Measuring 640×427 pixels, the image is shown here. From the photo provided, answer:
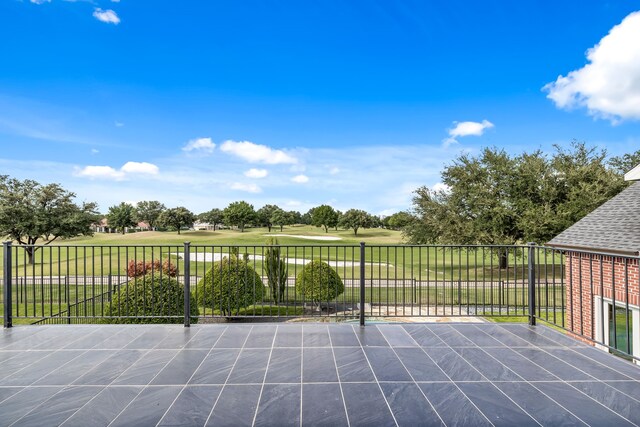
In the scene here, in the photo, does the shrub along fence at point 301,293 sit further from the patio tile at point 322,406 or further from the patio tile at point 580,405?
the patio tile at point 322,406

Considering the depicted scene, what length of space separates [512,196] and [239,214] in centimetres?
4739

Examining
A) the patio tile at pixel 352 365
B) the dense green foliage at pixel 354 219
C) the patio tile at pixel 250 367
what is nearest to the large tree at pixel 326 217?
the dense green foliage at pixel 354 219

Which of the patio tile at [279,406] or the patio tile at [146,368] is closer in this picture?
the patio tile at [279,406]

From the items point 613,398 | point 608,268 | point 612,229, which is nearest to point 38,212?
point 613,398

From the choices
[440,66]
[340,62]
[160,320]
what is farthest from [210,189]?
[160,320]

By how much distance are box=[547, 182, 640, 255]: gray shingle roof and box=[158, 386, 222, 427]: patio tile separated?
286 inches

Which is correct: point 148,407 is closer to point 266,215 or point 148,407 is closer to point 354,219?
point 354,219

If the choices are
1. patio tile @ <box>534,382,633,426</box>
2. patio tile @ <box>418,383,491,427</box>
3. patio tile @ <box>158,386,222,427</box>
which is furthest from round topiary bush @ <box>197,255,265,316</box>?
patio tile @ <box>534,382,633,426</box>

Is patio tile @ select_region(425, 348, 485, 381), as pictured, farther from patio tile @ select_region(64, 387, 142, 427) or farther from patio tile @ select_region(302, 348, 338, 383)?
patio tile @ select_region(64, 387, 142, 427)

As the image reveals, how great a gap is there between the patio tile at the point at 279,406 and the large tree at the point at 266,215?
62508 millimetres

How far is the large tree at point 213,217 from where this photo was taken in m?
70.3

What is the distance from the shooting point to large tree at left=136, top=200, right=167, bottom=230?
220 feet

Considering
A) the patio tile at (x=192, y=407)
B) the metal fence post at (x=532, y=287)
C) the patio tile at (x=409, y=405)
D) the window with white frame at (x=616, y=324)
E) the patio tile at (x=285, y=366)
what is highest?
the metal fence post at (x=532, y=287)

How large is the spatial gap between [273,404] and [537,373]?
97.3 inches
